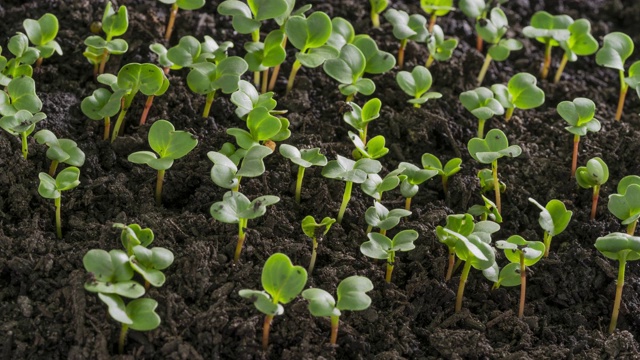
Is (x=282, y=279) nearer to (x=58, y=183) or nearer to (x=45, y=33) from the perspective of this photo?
(x=58, y=183)

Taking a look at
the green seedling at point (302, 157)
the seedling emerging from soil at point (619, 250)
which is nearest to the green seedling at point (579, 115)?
the seedling emerging from soil at point (619, 250)

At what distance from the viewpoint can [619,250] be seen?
153 cm

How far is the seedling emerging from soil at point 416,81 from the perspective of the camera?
6.21ft

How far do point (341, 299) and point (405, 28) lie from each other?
0.74m

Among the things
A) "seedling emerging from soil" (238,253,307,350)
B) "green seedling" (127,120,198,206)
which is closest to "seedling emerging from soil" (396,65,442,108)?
"green seedling" (127,120,198,206)

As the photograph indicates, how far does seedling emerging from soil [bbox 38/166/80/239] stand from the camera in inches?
60.7

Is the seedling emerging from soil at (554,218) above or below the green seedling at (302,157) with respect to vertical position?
above

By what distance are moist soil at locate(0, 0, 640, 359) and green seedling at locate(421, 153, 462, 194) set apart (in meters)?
0.03

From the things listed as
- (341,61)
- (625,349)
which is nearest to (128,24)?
(341,61)

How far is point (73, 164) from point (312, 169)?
45 cm

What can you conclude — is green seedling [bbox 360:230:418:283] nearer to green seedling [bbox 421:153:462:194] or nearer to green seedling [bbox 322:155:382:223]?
green seedling [bbox 322:155:382:223]

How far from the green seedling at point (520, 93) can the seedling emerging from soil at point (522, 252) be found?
1.27ft

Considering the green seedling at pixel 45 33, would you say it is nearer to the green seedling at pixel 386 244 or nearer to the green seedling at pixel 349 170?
the green seedling at pixel 349 170

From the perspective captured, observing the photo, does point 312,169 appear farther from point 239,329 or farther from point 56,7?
point 56,7
